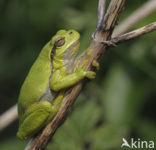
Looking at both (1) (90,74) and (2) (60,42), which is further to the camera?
(2) (60,42)

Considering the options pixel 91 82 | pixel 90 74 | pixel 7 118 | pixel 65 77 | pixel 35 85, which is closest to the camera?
pixel 90 74

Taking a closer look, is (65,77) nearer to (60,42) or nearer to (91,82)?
(60,42)

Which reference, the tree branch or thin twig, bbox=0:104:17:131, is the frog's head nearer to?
thin twig, bbox=0:104:17:131

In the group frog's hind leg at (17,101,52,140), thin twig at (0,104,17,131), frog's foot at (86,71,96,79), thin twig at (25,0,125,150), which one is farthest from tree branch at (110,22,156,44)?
thin twig at (0,104,17,131)

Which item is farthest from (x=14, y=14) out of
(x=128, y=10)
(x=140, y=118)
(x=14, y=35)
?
(x=140, y=118)

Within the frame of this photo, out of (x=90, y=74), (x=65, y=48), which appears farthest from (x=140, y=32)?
(x=65, y=48)

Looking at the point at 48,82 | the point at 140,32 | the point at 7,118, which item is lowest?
the point at 7,118
